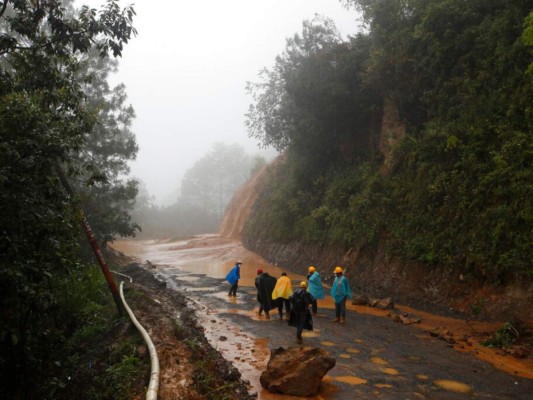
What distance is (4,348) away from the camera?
6402 millimetres

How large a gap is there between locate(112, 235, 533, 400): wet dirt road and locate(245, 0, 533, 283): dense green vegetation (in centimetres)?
317

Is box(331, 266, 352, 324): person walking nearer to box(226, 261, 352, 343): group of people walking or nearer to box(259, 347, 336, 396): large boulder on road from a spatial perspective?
box(226, 261, 352, 343): group of people walking

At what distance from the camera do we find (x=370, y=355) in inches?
332

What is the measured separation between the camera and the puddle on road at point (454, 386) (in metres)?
6.64

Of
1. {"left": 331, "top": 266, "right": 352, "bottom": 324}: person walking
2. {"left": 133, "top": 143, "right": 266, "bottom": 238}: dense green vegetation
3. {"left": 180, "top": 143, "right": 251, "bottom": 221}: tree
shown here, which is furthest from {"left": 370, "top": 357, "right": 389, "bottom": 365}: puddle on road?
{"left": 180, "top": 143, "right": 251, "bottom": 221}: tree

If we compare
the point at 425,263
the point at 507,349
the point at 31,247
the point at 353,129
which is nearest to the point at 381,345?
the point at 507,349

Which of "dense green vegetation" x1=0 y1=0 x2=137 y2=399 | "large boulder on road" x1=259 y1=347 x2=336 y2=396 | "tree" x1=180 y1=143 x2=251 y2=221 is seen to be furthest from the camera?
"tree" x1=180 y1=143 x2=251 y2=221

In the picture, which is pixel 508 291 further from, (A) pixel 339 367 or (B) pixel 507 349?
(A) pixel 339 367

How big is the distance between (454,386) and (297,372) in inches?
110

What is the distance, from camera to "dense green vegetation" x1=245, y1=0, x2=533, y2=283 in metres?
11.7

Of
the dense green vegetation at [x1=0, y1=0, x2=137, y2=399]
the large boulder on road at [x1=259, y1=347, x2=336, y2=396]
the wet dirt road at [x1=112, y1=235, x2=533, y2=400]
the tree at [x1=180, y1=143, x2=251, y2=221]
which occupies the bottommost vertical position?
the wet dirt road at [x1=112, y1=235, x2=533, y2=400]

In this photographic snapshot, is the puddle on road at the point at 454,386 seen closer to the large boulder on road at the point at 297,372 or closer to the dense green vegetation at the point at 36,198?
the large boulder on road at the point at 297,372

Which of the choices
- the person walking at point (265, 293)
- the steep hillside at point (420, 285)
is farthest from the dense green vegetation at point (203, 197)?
the person walking at point (265, 293)

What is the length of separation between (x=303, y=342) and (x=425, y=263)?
593 centimetres
